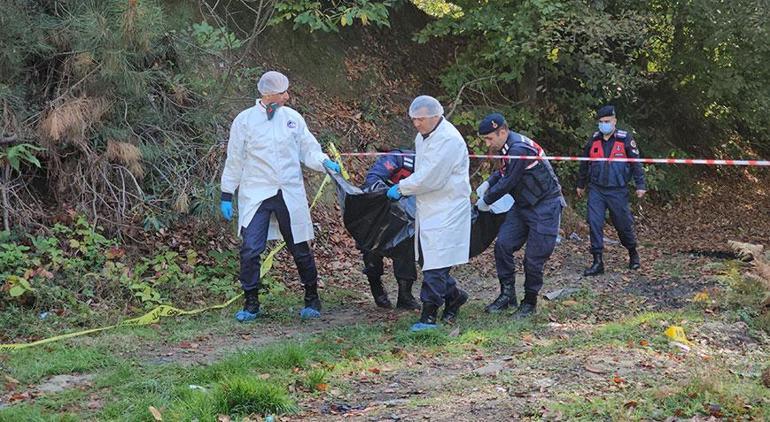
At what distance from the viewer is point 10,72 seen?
8.21 metres

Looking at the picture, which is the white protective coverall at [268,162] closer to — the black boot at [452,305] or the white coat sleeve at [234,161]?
the white coat sleeve at [234,161]

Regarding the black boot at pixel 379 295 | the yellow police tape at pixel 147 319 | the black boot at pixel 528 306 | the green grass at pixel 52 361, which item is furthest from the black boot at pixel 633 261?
the green grass at pixel 52 361

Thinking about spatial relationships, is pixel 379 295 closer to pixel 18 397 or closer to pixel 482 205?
pixel 482 205

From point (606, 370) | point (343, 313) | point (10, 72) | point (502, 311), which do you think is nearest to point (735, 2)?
point (502, 311)

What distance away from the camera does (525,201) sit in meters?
7.55

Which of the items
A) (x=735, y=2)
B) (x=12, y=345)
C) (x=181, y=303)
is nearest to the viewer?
(x=12, y=345)

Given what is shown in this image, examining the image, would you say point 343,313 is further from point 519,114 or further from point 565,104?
point 565,104

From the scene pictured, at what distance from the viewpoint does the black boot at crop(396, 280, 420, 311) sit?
25.5 ft

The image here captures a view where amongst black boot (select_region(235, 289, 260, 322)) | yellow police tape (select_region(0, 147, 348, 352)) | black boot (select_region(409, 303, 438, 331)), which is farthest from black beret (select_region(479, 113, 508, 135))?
black boot (select_region(235, 289, 260, 322))

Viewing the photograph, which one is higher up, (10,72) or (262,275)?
(10,72)

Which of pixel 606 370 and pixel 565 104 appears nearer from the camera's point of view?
pixel 606 370

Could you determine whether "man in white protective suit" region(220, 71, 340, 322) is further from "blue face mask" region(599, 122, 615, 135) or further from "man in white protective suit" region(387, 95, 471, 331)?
"blue face mask" region(599, 122, 615, 135)

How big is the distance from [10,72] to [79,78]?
625mm

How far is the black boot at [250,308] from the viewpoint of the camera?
7.25 meters
